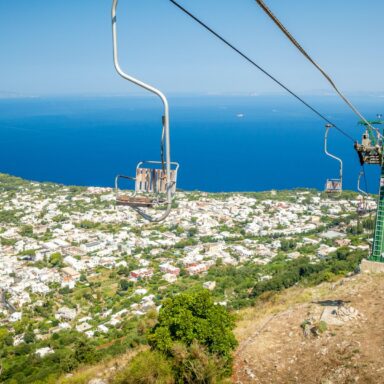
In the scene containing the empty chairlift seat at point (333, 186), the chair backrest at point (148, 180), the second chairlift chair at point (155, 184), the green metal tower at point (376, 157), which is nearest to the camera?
the second chairlift chair at point (155, 184)

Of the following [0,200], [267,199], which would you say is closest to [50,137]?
[0,200]

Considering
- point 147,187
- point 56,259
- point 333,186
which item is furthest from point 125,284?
point 147,187

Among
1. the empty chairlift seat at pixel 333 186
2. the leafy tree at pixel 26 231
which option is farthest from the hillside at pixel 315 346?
the leafy tree at pixel 26 231

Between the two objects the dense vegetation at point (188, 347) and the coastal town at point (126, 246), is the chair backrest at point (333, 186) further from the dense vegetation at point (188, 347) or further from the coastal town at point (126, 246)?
the dense vegetation at point (188, 347)

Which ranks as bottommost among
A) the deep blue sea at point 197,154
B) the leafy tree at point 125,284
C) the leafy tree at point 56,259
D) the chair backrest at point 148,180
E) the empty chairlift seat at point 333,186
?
the leafy tree at point 56,259

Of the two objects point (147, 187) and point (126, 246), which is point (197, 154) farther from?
point (147, 187)

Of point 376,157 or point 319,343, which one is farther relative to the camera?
point 376,157
